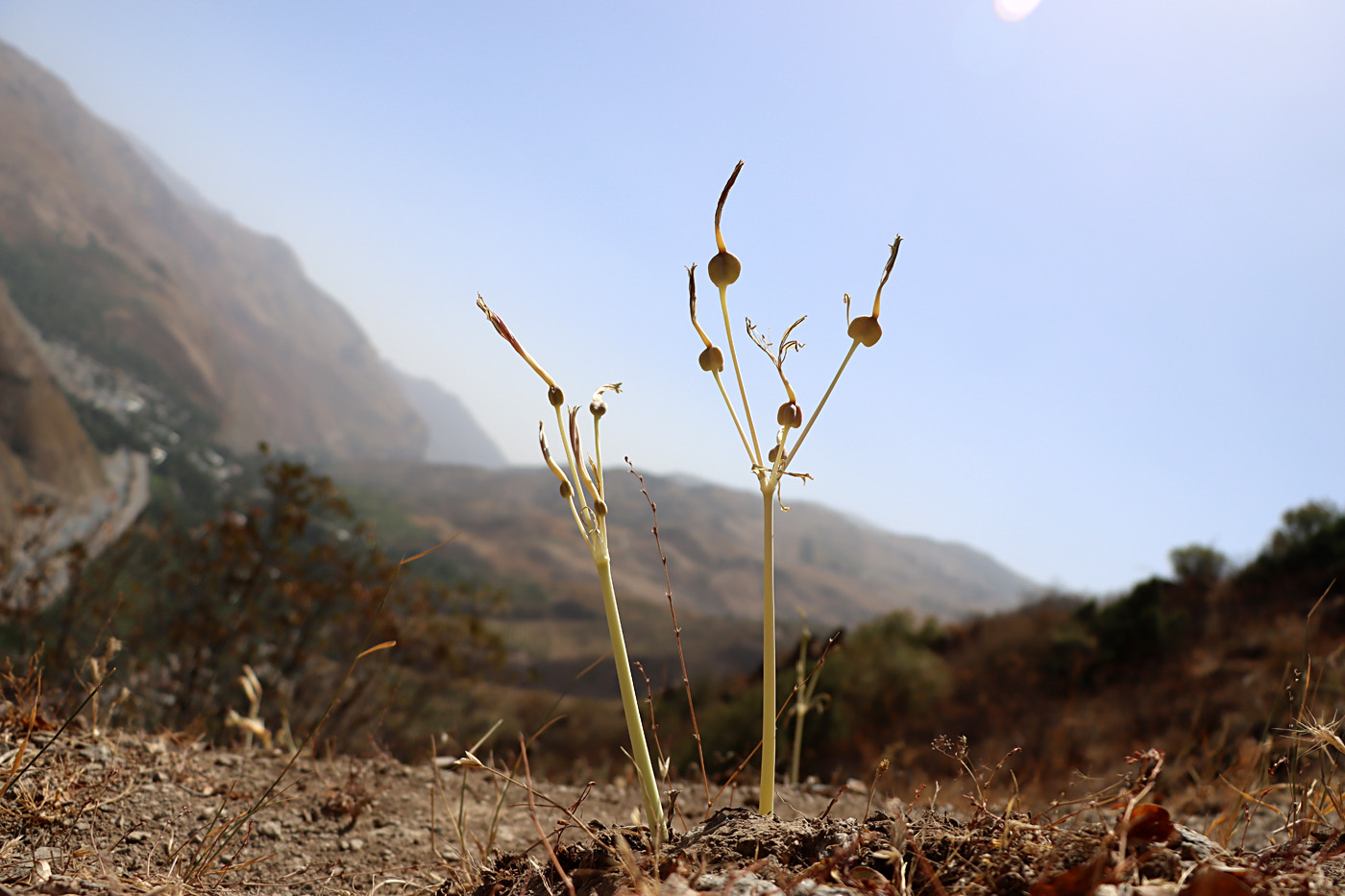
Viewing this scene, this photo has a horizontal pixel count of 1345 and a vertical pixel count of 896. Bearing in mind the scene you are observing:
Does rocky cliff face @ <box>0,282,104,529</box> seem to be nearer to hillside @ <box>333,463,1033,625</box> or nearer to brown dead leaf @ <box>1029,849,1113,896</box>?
hillside @ <box>333,463,1033,625</box>

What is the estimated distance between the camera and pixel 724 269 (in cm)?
130

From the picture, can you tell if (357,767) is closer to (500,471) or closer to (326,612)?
(326,612)

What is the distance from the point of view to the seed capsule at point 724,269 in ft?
4.27

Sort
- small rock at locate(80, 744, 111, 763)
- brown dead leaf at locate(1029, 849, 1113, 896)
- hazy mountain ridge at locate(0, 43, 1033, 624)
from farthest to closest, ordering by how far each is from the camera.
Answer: hazy mountain ridge at locate(0, 43, 1033, 624) → small rock at locate(80, 744, 111, 763) → brown dead leaf at locate(1029, 849, 1113, 896)

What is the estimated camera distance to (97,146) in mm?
140875

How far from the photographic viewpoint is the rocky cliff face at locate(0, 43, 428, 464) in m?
67.5

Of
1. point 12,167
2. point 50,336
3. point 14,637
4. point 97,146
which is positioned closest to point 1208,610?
point 14,637

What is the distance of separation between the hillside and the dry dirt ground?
42695mm

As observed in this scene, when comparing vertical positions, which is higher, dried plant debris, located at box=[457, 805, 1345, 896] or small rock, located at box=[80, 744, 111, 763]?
dried plant debris, located at box=[457, 805, 1345, 896]

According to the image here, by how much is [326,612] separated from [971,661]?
37.9 feet

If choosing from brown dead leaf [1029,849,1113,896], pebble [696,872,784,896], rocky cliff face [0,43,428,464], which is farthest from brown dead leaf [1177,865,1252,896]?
rocky cliff face [0,43,428,464]

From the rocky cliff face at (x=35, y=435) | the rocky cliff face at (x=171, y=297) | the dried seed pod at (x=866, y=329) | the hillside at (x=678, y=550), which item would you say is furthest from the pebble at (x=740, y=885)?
the rocky cliff face at (x=171, y=297)

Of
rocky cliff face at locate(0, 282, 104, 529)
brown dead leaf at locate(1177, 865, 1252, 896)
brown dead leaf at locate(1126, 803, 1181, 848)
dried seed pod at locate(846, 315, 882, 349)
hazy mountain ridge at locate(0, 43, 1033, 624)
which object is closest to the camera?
brown dead leaf at locate(1177, 865, 1252, 896)

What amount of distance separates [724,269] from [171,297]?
116 metres
